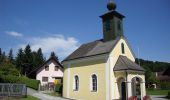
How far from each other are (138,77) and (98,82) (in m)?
4.69

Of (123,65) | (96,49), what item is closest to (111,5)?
(96,49)

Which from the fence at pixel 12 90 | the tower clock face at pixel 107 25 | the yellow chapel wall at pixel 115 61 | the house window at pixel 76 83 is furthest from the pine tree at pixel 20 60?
the yellow chapel wall at pixel 115 61

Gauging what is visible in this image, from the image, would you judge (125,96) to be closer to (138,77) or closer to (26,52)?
(138,77)

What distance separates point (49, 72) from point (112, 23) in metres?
24.2

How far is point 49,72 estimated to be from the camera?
4841cm

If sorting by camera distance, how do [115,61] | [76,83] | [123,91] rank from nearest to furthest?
[123,91], [115,61], [76,83]

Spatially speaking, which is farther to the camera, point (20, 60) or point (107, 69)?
point (20, 60)

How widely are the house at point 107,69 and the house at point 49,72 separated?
16363 millimetres

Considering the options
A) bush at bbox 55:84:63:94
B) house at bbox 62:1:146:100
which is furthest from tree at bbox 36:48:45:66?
house at bbox 62:1:146:100

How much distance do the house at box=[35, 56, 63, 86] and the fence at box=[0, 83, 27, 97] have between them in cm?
1984

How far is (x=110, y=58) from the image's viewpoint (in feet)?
84.6

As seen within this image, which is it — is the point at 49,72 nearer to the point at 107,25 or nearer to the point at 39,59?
the point at 107,25

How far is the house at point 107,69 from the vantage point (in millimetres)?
25172

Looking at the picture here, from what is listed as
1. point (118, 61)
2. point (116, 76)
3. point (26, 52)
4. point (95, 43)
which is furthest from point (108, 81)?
point (26, 52)
